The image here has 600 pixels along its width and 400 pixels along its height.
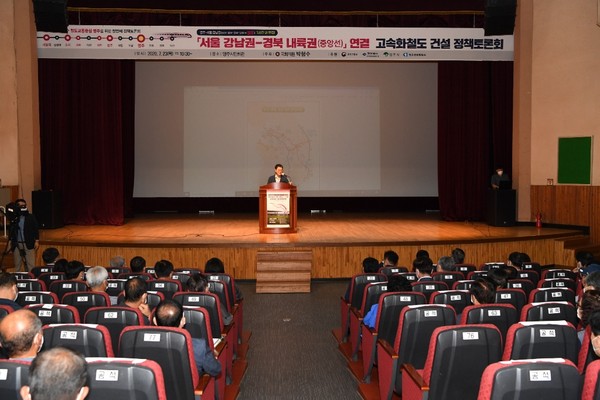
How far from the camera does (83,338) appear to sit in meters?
2.92

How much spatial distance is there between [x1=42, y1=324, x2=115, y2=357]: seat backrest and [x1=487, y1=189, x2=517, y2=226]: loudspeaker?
973 cm

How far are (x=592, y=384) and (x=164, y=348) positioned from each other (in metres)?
1.80

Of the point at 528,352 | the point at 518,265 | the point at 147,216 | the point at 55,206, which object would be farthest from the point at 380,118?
the point at 528,352

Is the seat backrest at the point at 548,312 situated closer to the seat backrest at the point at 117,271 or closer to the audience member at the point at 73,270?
the audience member at the point at 73,270

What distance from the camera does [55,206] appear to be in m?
11.5

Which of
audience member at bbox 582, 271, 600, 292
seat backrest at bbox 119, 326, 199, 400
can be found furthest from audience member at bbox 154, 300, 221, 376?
audience member at bbox 582, 271, 600, 292

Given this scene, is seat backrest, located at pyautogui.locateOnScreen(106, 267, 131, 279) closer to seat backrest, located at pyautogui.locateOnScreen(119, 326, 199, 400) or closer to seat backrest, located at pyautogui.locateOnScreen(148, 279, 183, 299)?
seat backrest, located at pyautogui.locateOnScreen(148, 279, 183, 299)

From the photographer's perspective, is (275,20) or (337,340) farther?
(275,20)

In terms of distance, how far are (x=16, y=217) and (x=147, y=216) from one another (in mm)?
5783

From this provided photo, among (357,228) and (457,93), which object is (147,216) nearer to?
(357,228)

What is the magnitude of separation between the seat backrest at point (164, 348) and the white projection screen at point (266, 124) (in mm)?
10796

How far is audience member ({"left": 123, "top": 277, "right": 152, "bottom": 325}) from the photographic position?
12.7 feet

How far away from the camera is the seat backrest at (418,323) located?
146 inches

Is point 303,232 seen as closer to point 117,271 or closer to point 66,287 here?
point 117,271
